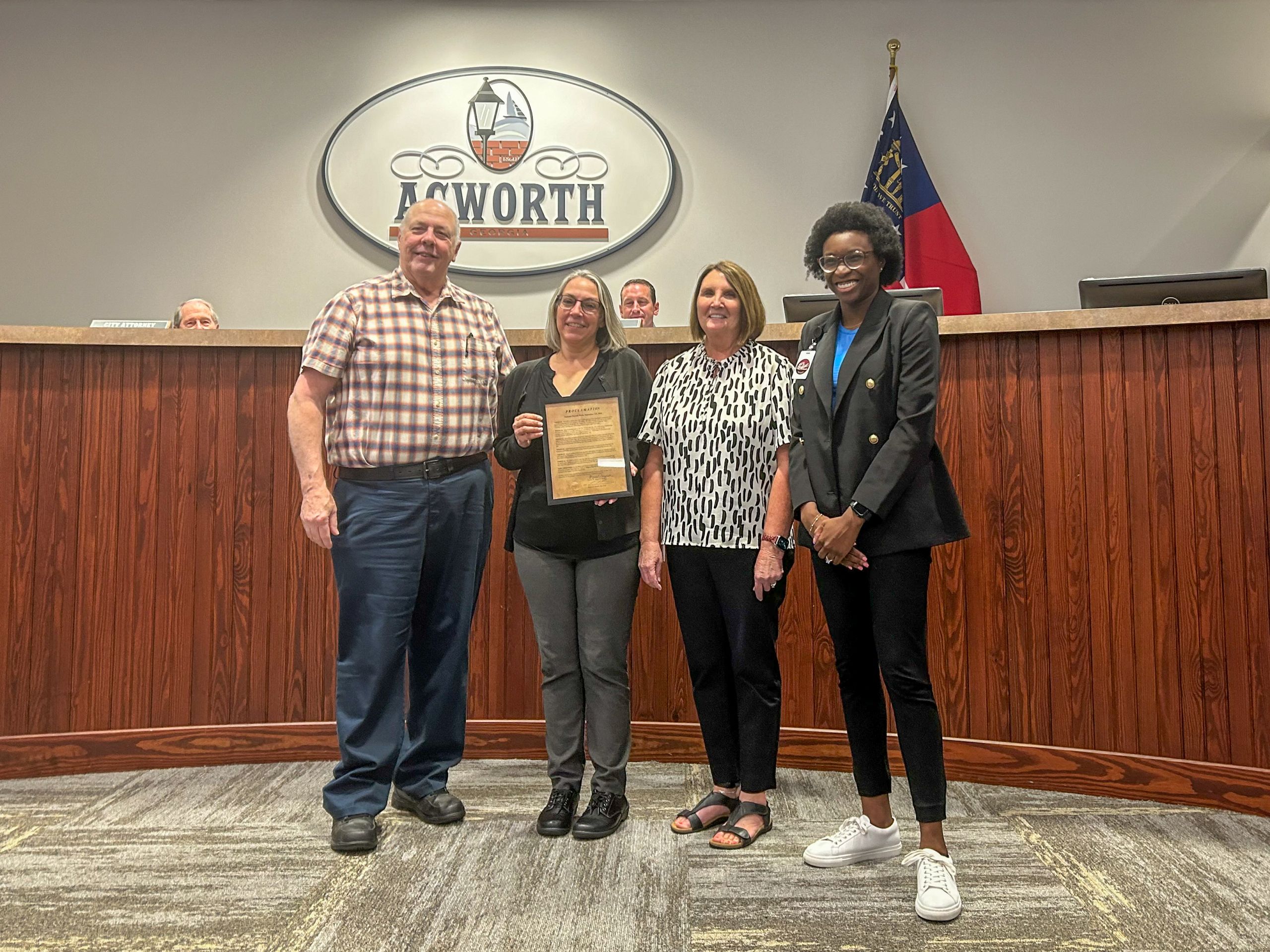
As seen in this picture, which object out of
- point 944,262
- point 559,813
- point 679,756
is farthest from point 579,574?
point 944,262

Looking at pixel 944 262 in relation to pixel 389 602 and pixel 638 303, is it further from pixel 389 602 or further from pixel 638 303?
pixel 389 602

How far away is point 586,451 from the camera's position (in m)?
2.01

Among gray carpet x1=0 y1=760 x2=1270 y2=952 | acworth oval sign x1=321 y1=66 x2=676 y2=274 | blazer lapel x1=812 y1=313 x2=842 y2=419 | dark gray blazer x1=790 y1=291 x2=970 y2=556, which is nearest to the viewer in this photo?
gray carpet x1=0 y1=760 x2=1270 y2=952

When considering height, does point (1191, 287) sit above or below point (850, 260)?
above

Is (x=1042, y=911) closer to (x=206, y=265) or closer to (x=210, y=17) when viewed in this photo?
(x=206, y=265)

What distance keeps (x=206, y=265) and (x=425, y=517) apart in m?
3.07

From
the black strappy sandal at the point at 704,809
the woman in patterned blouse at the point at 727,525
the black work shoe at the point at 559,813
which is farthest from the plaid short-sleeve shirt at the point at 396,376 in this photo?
the black strappy sandal at the point at 704,809

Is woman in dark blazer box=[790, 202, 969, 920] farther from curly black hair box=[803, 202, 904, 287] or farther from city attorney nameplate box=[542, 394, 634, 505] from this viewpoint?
city attorney nameplate box=[542, 394, 634, 505]

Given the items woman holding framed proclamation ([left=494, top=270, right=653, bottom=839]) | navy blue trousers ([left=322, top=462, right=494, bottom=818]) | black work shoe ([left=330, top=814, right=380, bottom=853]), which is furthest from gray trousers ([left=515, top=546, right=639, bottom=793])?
black work shoe ([left=330, top=814, right=380, bottom=853])

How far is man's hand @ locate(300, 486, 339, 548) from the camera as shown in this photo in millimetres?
1993

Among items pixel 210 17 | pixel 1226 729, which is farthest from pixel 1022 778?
pixel 210 17

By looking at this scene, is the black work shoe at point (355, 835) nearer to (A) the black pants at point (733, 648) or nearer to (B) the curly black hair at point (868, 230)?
(A) the black pants at point (733, 648)

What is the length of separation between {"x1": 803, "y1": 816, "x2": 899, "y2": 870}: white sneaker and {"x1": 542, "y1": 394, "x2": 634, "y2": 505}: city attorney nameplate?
879 millimetres

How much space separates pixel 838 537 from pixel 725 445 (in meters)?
0.38
